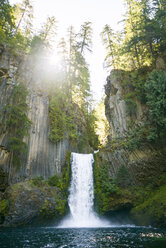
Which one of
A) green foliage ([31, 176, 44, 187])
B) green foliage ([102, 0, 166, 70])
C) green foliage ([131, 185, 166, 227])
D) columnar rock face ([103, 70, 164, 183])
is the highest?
green foliage ([102, 0, 166, 70])

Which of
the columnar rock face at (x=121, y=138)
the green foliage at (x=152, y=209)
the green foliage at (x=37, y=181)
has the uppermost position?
the columnar rock face at (x=121, y=138)

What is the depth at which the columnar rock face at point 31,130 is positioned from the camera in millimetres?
13266

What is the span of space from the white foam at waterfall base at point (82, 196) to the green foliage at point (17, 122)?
555cm

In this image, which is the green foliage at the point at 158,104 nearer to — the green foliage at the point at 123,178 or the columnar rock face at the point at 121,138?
the columnar rock face at the point at 121,138

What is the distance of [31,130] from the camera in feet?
50.9

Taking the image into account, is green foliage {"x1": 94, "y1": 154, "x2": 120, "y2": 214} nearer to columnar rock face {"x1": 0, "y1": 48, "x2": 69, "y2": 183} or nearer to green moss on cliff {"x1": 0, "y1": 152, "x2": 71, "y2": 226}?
green moss on cliff {"x1": 0, "y1": 152, "x2": 71, "y2": 226}

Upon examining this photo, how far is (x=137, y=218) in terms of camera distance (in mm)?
12438

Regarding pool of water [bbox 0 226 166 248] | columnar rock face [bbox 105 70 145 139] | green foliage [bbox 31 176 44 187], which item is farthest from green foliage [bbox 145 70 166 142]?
green foliage [bbox 31 176 44 187]

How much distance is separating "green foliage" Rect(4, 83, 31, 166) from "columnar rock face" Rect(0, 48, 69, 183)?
40 centimetres

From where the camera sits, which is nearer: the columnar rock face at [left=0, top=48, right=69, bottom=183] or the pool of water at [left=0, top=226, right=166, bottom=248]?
the pool of water at [left=0, top=226, right=166, bottom=248]

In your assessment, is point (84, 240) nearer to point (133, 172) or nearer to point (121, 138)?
point (133, 172)

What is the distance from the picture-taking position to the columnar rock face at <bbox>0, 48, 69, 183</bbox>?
43.5ft

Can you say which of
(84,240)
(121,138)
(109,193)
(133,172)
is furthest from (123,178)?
(84,240)

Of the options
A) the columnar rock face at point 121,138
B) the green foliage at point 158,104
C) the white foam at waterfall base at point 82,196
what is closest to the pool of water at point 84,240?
the white foam at waterfall base at point 82,196
